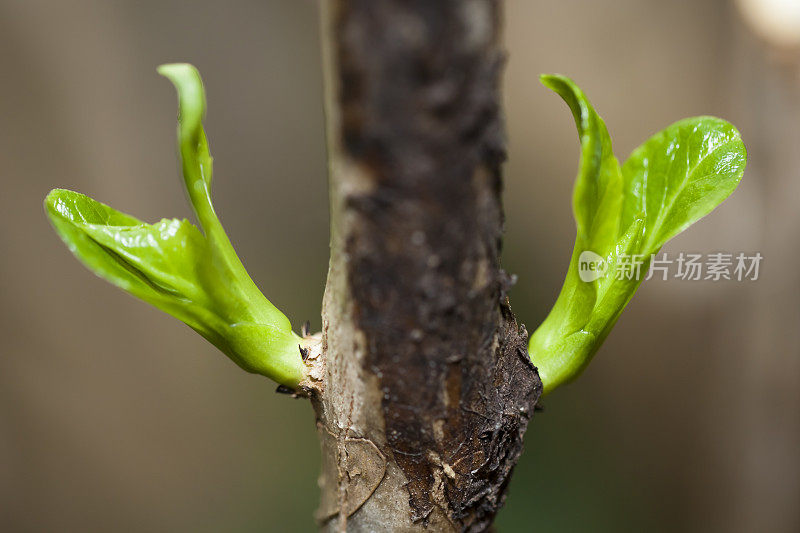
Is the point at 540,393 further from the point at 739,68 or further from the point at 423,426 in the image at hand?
the point at 739,68

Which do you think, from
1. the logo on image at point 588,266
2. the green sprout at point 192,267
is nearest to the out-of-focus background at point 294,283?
the green sprout at point 192,267

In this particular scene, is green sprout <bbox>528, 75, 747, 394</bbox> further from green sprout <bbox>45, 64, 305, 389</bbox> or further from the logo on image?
green sprout <bbox>45, 64, 305, 389</bbox>

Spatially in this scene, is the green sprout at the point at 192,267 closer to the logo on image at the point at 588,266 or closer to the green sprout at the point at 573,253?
the green sprout at the point at 573,253

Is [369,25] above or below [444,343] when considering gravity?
above

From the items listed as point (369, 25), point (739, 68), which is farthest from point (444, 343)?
point (739, 68)

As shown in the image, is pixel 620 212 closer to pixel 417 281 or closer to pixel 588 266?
pixel 588 266

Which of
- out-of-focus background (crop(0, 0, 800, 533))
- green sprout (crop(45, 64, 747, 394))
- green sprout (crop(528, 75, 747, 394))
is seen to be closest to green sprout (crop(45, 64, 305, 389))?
green sprout (crop(45, 64, 747, 394))
